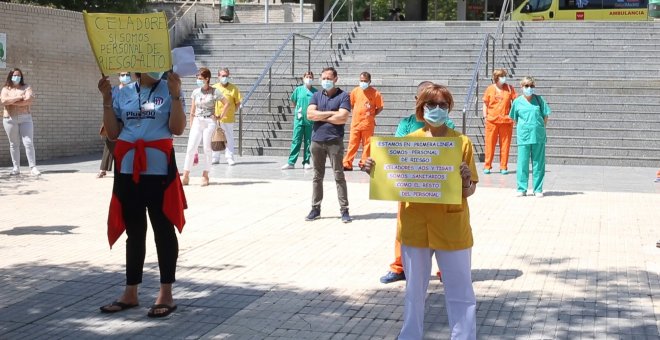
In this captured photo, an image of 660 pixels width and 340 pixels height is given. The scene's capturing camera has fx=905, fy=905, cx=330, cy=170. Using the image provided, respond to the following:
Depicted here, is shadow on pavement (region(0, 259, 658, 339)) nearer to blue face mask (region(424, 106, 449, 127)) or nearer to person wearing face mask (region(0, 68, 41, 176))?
blue face mask (region(424, 106, 449, 127))

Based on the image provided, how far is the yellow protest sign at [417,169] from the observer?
16.6 feet

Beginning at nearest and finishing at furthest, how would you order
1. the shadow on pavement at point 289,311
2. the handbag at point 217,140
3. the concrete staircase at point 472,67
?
the shadow on pavement at point 289,311
the handbag at point 217,140
the concrete staircase at point 472,67

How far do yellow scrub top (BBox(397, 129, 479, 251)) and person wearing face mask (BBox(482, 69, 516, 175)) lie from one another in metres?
10.8

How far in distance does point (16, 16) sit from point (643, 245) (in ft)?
43.1

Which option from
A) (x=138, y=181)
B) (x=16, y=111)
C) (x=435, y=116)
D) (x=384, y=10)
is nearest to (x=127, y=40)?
(x=138, y=181)

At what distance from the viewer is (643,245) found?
9.04 metres

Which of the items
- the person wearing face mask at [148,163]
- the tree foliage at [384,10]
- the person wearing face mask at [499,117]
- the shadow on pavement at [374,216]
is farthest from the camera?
the tree foliage at [384,10]

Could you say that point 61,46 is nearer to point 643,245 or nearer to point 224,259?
point 224,259

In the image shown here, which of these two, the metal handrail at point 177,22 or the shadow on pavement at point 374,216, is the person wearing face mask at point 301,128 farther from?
the metal handrail at point 177,22

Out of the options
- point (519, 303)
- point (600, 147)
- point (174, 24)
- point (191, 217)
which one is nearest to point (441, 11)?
point (174, 24)

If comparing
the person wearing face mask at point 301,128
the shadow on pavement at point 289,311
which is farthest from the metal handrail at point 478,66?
the shadow on pavement at point 289,311

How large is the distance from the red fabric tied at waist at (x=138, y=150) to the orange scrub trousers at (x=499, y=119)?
34.1ft

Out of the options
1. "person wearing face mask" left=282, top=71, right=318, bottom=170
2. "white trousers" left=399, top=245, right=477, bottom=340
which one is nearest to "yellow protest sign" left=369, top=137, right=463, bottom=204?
"white trousers" left=399, top=245, right=477, bottom=340

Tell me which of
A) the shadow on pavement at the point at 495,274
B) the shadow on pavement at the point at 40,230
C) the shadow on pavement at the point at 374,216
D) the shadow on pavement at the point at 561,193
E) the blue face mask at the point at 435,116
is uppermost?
the blue face mask at the point at 435,116
